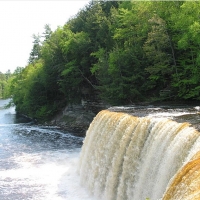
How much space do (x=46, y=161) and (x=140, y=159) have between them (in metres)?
9.45

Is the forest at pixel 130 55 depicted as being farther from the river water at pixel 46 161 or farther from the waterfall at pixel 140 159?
the waterfall at pixel 140 159

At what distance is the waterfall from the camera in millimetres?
5928

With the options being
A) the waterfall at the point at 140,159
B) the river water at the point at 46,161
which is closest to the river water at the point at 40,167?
the river water at the point at 46,161

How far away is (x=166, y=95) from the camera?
20.6m

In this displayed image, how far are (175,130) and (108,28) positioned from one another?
73.0 ft

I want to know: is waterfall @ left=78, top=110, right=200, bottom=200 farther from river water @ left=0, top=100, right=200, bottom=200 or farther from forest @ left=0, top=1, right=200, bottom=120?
forest @ left=0, top=1, right=200, bottom=120

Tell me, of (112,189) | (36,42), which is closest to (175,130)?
(112,189)

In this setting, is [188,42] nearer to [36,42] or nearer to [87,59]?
[87,59]

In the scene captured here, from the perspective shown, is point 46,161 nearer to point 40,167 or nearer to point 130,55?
point 40,167

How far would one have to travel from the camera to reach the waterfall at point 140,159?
593cm

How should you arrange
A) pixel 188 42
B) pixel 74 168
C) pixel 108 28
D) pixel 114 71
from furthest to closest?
pixel 108 28 < pixel 114 71 < pixel 188 42 < pixel 74 168

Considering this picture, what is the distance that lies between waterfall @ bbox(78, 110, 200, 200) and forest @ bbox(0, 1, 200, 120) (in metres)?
7.60

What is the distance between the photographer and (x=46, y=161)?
1805 centimetres

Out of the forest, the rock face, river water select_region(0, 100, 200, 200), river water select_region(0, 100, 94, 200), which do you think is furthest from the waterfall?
the rock face
